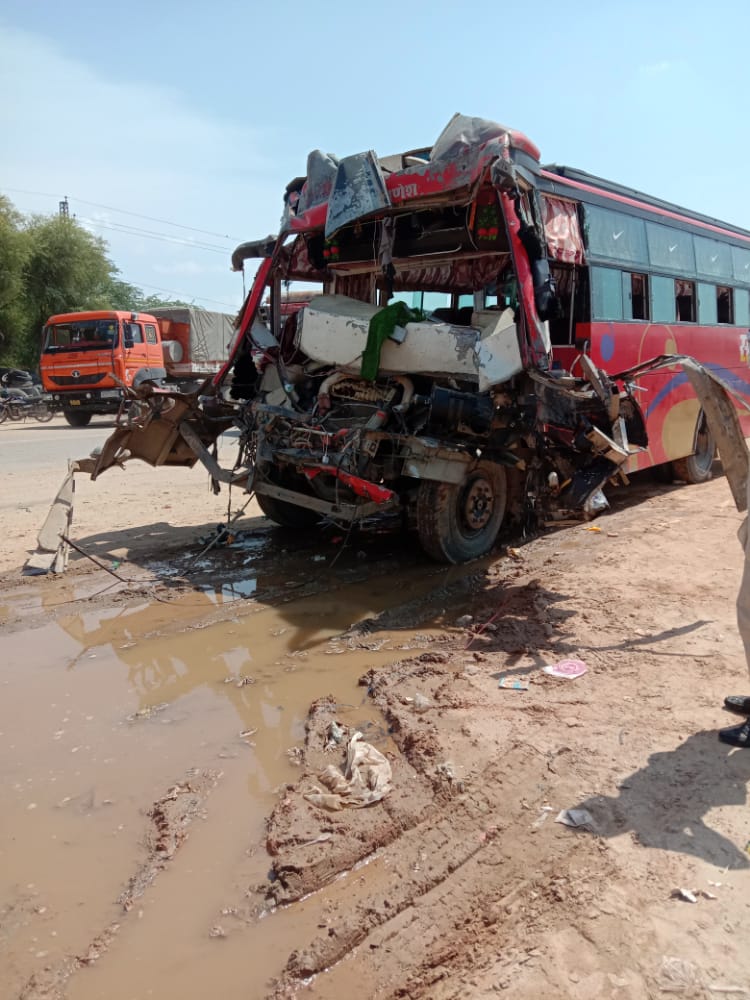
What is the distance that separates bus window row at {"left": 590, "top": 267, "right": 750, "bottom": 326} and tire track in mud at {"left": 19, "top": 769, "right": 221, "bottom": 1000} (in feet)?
18.1

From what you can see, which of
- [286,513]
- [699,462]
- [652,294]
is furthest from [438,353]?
[699,462]

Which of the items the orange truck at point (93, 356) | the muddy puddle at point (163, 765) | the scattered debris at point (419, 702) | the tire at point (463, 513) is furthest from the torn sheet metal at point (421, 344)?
the orange truck at point (93, 356)

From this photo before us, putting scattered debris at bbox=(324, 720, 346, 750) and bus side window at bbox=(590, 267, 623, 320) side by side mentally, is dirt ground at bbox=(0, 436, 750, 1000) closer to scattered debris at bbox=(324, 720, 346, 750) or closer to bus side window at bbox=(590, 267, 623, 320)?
scattered debris at bbox=(324, 720, 346, 750)

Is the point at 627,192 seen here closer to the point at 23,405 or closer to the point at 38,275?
the point at 23,405

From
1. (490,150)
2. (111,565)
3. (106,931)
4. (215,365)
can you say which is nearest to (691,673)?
(106,931)

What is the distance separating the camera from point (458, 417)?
5746 millimetres

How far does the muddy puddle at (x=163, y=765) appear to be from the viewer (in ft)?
7.66

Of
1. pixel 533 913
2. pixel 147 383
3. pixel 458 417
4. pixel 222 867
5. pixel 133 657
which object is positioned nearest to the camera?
pixel 533 913

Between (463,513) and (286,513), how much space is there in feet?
6.12

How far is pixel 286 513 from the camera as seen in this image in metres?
7.33

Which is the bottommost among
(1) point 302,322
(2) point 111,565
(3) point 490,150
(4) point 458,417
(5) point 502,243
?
(2) point 111,565

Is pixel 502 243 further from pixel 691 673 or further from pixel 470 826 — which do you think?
pixel 470 826

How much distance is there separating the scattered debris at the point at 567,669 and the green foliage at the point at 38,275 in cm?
3210

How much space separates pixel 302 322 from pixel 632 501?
4732 mm
